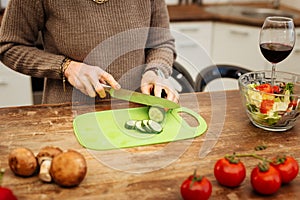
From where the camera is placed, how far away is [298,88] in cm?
141

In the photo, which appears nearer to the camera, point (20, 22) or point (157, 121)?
point (157, 121)

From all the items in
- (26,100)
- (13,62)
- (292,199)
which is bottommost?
(26,100)

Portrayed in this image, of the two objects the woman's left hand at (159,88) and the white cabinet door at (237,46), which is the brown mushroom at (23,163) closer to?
the woman's left hand at (159,88)

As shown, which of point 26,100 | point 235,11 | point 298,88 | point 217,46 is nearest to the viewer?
point 298,88

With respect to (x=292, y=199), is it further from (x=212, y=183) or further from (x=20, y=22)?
(x=20, y=22)

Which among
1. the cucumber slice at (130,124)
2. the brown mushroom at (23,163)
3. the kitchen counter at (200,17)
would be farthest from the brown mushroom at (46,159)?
the kitchen counter at (200,17)

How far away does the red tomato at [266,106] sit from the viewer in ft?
4.01

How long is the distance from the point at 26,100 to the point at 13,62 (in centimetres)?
116

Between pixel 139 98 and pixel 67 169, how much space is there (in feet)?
1.43

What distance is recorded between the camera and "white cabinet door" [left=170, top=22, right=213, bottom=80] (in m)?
2.75

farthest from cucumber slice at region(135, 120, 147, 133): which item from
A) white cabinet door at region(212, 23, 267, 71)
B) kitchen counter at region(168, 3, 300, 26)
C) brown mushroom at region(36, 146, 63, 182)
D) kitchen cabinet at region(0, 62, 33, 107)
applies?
white cabinet door at region(212, 23, 267, 71)

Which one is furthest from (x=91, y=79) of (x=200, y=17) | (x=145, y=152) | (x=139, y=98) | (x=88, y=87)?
(x=200, y=17)

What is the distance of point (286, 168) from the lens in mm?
997

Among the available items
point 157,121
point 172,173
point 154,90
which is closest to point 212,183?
point 172,173
